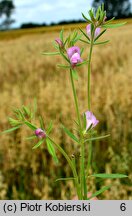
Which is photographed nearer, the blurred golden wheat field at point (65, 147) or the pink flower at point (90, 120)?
the pink flower at point (90, 120)

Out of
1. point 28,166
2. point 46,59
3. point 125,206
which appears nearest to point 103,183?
point 28,166

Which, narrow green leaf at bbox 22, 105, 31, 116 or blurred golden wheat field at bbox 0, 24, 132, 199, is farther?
blurred golden wheat field at bbox 0, 24, 132, 199

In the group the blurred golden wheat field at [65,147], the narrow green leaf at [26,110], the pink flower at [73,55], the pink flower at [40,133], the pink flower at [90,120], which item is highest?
the pink flower at [73,55]

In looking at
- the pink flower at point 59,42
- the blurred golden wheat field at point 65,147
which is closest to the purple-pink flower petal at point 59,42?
the pink flower at point 59,42

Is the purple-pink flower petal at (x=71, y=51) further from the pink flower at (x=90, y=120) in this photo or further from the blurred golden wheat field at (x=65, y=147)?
the blurred golden wheat field at (x=65, y=147)

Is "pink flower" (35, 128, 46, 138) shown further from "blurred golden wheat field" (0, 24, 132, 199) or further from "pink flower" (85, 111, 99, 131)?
"blurred golden wheat field" (0, 24, 132, 199)

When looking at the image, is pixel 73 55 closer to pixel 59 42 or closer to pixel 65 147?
pixel 59 42

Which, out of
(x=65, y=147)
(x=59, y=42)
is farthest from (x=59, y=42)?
(x=65, y=147)

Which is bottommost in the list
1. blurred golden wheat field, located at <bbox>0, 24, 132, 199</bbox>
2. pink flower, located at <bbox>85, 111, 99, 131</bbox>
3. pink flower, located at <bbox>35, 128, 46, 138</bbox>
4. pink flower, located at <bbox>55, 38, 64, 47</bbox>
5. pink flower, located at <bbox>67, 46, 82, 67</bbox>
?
blurred golden wheat field, located at <bbox>0, 24, 132, 199</bbox>

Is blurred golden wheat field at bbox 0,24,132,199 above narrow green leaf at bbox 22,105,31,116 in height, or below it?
below

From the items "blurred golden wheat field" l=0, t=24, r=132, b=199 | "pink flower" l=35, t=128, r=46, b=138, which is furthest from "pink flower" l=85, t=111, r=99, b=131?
"blurred golden wheat field" l=0, t=24, r=132, b=199

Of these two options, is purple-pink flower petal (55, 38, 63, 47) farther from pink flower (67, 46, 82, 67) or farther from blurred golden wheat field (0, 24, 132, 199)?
blurred golden wheat field (0, 24, 132, 199)

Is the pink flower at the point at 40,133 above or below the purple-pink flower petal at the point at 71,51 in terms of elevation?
below
